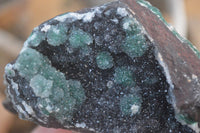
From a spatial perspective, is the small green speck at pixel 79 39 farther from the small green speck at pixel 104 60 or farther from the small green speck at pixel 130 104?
the small green speck at pixel 130 104

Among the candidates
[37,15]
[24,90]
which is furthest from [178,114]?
[37,15]

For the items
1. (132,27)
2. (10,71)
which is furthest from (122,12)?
(10,71)

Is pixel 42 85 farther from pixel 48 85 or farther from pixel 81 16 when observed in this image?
pixel 81 16

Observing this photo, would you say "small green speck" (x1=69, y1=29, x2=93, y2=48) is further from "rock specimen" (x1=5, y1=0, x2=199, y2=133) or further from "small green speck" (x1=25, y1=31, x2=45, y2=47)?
"small green speck" (x1=25, y1=31, x2=45, y2=47)

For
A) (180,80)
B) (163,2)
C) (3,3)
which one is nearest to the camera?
(180,80)

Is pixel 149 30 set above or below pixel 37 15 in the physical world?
above

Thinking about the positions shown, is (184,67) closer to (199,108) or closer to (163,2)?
(199,108)


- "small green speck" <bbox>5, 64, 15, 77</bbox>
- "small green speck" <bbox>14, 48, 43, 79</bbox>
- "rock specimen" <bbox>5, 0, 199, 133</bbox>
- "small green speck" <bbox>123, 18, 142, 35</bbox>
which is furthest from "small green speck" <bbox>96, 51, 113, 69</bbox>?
"small green speck" <bbox>5, 64, 15, 77</bbox>
